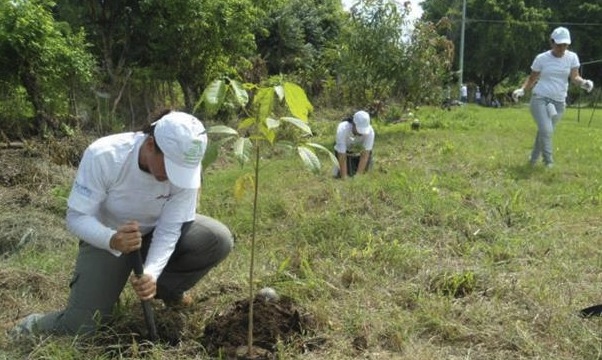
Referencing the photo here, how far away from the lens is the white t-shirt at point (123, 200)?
2729 mm

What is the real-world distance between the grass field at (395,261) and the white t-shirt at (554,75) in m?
0.78

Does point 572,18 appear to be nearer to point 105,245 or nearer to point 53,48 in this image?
point 53,48

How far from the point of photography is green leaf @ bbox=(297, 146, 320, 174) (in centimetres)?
232

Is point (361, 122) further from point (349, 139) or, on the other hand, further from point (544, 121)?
point (544, 121)

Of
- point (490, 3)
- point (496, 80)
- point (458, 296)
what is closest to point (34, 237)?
point (458, 296)

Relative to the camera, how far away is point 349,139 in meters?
6.57

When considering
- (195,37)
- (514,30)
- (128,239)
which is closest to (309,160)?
(128,239)

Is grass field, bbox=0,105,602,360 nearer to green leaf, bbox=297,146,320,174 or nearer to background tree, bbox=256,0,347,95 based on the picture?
green leaf, bbox=297,146,320,174

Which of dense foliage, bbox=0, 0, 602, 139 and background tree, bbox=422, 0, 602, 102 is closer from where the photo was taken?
dense foliage, bbox=0, 0, 602, 139

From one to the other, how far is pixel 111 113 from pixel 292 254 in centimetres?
596

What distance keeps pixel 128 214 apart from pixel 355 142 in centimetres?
391

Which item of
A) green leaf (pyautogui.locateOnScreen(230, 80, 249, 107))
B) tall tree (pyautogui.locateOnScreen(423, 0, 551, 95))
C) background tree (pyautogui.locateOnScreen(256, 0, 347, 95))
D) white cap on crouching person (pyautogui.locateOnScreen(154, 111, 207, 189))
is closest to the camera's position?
green leaf (pyautogui.locateOnScreen(230, 80, 249, 107))

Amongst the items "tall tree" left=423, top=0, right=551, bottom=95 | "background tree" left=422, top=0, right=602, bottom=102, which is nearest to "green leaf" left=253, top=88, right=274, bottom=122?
"tall tree" left=423, top=0, right=551, bottom=95

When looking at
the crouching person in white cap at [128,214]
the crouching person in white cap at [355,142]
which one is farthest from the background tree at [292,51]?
the crouching person in white cap at [128,214]
